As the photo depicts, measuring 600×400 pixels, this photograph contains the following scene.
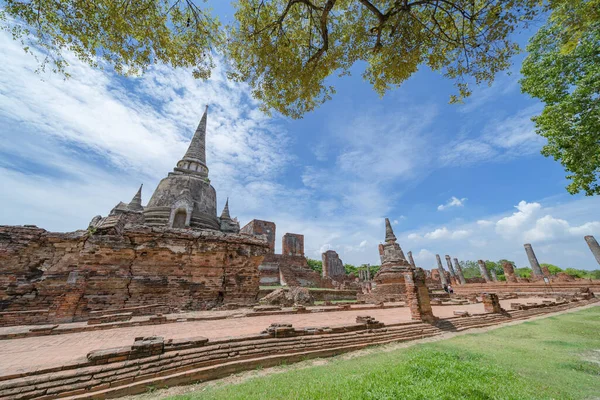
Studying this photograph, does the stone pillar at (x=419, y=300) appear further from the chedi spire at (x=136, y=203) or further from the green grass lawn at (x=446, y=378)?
the chedi spire at (x=136, y=203)

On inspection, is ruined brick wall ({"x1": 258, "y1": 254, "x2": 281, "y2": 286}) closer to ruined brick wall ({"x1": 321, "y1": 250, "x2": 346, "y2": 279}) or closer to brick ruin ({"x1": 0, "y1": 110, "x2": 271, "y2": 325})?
ruined brick wall ({"x1": 321, "y1": 250, "x2": 346, "y2": 279})

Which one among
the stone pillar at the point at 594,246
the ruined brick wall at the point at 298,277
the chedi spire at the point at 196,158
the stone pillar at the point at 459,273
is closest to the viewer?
the stone pillar at the point at 594,246

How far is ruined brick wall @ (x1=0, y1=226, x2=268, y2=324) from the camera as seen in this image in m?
7.48

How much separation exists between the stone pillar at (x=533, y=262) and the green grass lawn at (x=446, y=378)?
27.8m

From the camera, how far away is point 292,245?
3089 cm

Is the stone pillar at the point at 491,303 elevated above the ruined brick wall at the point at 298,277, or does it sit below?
below

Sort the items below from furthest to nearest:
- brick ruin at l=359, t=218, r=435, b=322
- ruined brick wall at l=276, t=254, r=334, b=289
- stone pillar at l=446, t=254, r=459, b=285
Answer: stone pillar at l=446, t=254, r=459, b=285 < ruined brick wall at l=276, t=254, r=334, b=289 < brick ruin at l=359, t=218, r=435, b=322

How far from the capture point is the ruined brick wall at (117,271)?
→ 7477 millimetres

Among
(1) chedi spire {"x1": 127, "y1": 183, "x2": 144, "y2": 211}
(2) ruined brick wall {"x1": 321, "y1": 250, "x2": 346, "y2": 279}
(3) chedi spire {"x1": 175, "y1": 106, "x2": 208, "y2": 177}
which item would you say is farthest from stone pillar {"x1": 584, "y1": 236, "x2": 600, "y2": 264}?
(1) chedi spire {"x1": 127, "y1": 183, "x2": 144, "y2": 211}

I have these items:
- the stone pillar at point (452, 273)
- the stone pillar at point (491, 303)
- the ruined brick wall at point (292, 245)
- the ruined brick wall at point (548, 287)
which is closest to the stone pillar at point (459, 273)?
the stone pillar at point (452, 273)

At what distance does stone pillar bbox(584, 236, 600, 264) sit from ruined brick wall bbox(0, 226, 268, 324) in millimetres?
26894

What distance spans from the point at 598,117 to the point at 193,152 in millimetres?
22553

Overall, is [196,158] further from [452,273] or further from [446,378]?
[452,273]

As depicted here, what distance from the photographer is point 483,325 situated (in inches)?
A: 296
